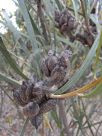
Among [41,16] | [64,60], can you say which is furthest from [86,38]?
[64,60]

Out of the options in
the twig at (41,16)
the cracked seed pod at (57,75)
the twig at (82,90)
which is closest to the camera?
the twig at (82,90)

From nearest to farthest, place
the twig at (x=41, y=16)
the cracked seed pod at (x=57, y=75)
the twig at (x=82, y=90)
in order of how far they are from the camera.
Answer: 1. the twig at (x=82, y=90)
2. the cracked seed pod at (x=57, y=75)
3. the twig at (x=41, y=16)

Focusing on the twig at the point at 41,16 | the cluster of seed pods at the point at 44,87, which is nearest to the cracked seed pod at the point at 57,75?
the cluster of seed pods at the point at 44,87

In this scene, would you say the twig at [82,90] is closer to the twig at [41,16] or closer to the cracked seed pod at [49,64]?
the cracked seed pod at [49,64]

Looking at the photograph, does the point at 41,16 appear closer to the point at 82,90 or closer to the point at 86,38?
the point at 86,38

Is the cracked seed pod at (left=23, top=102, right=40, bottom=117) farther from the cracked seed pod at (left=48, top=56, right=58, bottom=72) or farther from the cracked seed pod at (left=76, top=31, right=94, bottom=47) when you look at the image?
the cracked seed pod at (left=76, top=31, right=94, bottom=47)

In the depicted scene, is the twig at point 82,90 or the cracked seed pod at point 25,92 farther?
the cracked seed pod at point 25,92

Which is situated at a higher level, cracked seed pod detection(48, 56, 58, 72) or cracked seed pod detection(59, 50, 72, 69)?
cracked seed pod detection(48, 56, 58, 72)

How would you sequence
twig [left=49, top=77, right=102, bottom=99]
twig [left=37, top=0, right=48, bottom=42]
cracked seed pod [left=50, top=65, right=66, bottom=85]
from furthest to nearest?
twig [left=37, top=0, right=48, bottom=42] → cracked seed pod [left=50, top=65, right=66, bottom=85] → twig [left=49, top=77, right=102, bottom=99]

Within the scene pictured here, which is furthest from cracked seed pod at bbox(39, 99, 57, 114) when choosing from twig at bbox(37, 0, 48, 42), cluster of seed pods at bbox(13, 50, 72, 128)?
twig at bbox(37, 0, 48, 42)

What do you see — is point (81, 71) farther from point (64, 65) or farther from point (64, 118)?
point (64, 118)
